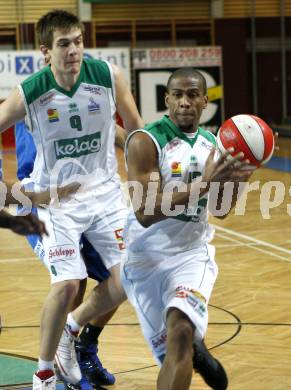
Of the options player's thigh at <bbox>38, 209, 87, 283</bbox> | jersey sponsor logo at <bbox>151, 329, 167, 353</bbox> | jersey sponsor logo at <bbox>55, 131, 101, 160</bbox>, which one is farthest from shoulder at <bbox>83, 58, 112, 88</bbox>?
jersey sponsor logo at <bbox>151, 329, 167, 353</bbox>

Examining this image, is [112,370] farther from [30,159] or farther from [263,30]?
[263,30]

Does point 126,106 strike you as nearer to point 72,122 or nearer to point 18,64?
point 72,122

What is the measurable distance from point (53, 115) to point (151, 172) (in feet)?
2.97

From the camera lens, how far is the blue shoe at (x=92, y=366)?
16.5 feet

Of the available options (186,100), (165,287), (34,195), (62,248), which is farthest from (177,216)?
(62,248)

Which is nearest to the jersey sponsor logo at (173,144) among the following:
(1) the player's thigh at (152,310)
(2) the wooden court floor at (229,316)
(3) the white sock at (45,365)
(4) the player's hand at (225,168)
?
(4) the player's hand at (225,168)

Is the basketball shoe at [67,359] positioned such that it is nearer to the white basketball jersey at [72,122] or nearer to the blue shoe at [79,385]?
the blue shoe at [79,385]

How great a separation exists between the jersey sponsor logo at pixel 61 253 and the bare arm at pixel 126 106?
779mm

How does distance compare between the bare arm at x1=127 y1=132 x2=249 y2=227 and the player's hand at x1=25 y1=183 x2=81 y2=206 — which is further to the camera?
the player's hand at x1=25 y1=183 x2=81 y2=206

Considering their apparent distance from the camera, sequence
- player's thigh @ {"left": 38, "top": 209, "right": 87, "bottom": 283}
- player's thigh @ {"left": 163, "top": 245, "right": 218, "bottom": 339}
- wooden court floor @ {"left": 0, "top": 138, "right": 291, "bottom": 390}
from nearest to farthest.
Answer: player's thigh @ {"left": 163, "top": 245, "right": 218, "bottom": 339} → player's thigh @ {"left": 38, "top": 209, "right": 87, "bottom": 283} → wooden court floor @ {"left": 0, "top": 138, "right": 291, "bottom": 390}

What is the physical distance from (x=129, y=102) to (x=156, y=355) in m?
1.53

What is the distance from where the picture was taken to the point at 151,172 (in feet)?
13.6

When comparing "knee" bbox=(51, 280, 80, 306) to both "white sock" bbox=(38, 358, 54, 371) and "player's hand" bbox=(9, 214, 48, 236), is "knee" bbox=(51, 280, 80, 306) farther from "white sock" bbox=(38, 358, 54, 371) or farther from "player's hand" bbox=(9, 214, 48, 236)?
"player's hand" bbox=(9, 214, 48, 236)

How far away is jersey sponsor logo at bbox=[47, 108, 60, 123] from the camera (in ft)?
15.7
